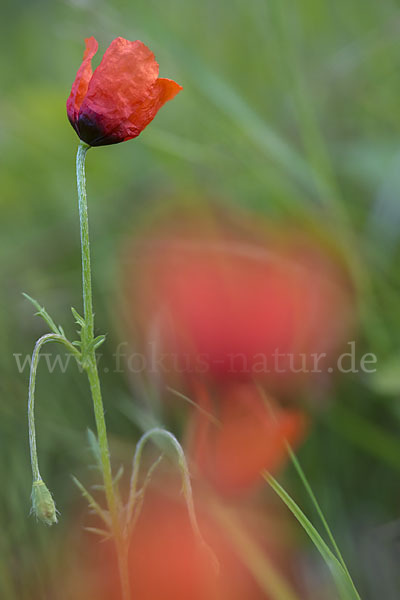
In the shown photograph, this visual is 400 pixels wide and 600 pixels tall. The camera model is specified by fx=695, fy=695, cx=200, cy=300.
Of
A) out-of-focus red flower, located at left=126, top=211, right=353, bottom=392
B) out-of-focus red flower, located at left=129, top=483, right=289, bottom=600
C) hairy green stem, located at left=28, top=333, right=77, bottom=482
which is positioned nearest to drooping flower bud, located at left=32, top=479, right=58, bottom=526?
hairy green stem, located at left=28, top=333, right=77, bottom=482

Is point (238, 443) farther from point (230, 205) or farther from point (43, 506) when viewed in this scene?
point (230, 205)

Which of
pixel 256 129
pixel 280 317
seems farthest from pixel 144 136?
pixel 280 317

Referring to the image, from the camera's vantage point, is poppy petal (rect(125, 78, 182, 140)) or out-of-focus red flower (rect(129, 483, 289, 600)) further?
out-of-focus red flower (rect(129, 483, 289, 600))

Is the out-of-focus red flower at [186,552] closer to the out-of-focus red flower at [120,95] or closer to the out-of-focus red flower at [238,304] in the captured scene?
the out-of-focus red flower at [238,304]

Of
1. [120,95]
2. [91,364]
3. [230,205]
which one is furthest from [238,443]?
[230,205]

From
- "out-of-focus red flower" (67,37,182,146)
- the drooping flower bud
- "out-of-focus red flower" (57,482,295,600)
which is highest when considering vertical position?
"out-of-focus red flower" (67,37,182,146)

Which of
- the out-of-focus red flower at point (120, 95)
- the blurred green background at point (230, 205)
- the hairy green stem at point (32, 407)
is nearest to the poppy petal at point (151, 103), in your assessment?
the out-of-focus red flower at point (120, 95)

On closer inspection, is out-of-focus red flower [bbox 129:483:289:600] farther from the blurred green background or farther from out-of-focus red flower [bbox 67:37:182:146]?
out-of-focus red flower [bbox 67:37:182:146]
